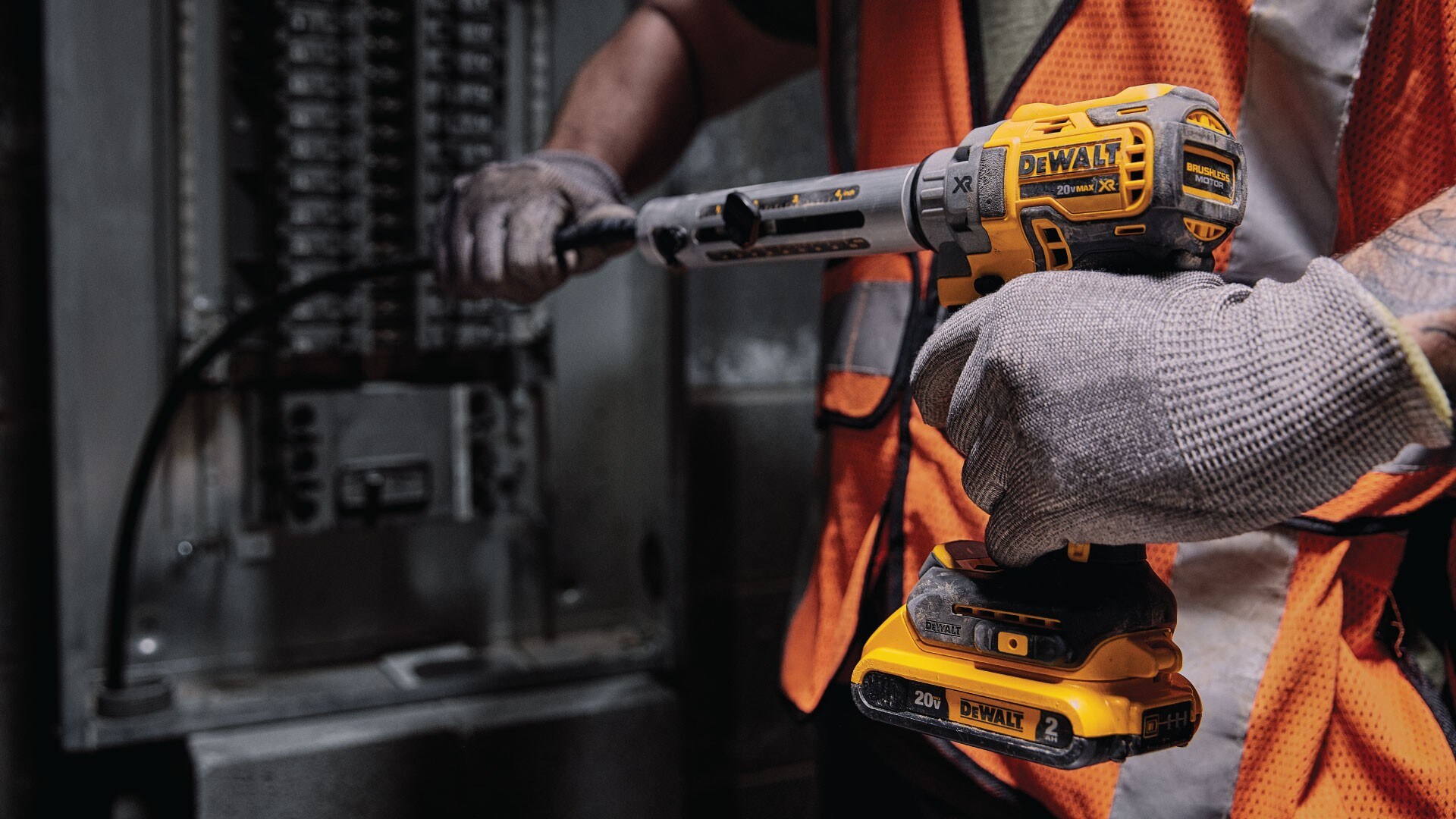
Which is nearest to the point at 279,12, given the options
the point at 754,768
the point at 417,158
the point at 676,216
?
the point at 417,158

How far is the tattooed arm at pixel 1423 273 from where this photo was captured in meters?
0.57

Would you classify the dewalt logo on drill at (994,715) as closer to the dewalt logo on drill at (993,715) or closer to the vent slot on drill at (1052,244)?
the dewalt logo on drill at (993,715)

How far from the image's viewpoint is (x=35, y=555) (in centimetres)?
148

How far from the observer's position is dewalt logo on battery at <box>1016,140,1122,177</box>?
2.08ft

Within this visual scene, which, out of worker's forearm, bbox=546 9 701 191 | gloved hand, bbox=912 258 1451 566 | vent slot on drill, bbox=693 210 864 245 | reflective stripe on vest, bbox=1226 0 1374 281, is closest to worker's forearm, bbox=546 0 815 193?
worker's forearm, bbox=546 9 701 191

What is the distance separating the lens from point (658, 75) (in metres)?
1.39

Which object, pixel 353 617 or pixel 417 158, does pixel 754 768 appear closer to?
pixel 353 617

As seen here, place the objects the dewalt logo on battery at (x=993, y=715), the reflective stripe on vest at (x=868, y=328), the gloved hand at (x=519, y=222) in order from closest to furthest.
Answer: the dewalt logo on battery at (x=993, y=715) → the reflective stripe on vest at (x=868, y=328) → the gloved hand at (x=519, y=222)

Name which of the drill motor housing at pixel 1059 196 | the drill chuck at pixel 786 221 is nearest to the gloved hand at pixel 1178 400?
the drill motor housing at pixel 1059 196

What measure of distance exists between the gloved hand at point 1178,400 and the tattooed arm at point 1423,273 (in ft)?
0.14

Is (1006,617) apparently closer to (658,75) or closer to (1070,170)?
(1070,170)

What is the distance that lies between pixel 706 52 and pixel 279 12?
561mm

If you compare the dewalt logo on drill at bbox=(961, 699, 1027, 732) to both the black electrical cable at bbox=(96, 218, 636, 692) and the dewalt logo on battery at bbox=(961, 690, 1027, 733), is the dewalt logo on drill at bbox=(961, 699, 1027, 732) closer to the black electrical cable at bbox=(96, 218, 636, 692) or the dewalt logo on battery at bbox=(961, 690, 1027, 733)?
the dewalt logo on battery at bbox=(961, 690, 1027, 733)

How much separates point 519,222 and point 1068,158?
0.69 meters
